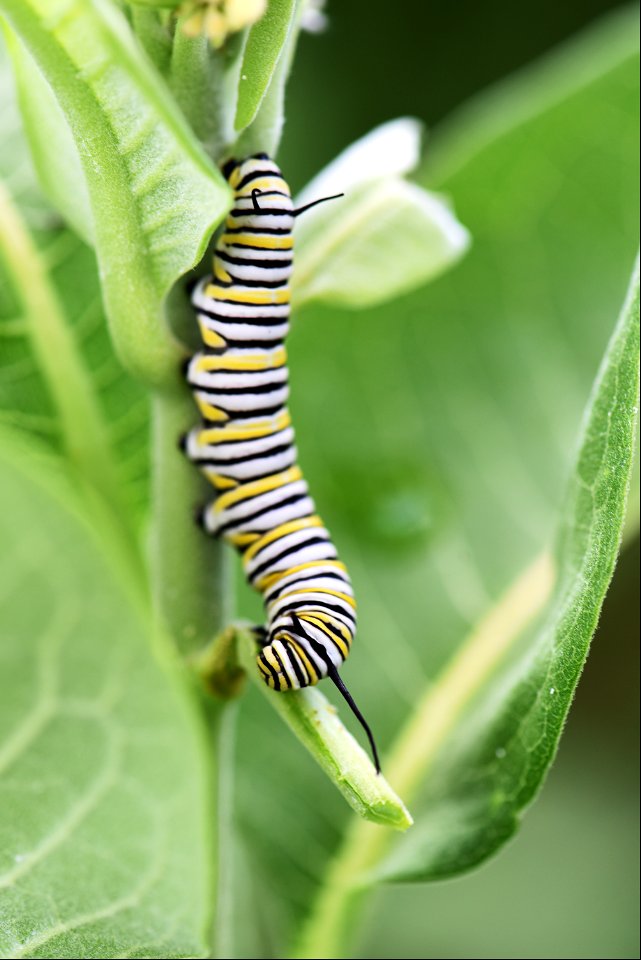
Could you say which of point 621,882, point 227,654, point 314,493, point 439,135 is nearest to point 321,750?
point 227,654

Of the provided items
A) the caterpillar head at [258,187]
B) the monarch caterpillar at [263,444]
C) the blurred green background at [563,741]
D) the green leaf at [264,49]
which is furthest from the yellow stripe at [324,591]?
the blurred green background at [563,741]

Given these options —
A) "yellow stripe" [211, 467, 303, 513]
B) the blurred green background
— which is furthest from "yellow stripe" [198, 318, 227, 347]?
the blurred green background

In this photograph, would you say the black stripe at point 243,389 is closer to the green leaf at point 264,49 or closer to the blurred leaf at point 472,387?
the green leaf at point 264,49

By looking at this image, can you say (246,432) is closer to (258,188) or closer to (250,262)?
(250,262)

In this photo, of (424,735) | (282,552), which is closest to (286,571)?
(282,552)

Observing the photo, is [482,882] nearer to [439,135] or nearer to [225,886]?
[225,886]
